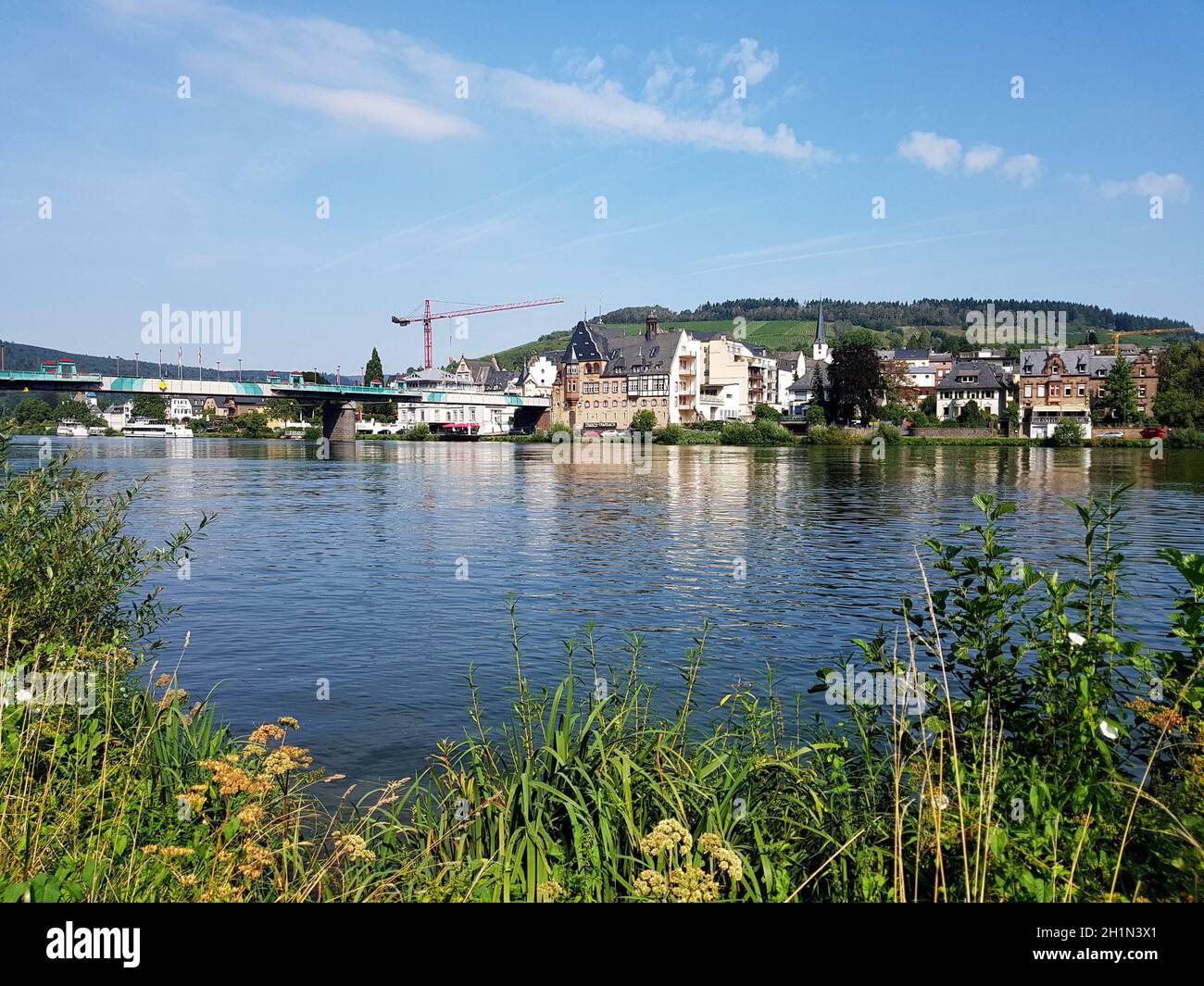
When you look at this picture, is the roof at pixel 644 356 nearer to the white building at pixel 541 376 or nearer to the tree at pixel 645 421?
the tree at pixel 645 421

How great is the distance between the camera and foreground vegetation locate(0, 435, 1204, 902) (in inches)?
235

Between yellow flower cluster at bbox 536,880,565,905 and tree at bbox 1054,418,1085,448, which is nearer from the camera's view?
yellow flower cluster at bbox 536,880,565,905

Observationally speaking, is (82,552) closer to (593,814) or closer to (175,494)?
(593,814)

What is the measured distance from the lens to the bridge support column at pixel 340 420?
129000 mm

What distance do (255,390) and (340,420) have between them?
13.3 m

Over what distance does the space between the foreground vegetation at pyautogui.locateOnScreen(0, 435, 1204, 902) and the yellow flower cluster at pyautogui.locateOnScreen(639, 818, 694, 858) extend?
3 cm

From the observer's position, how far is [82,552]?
1133 cm

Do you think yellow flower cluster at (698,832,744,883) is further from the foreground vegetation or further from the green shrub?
the green shrub

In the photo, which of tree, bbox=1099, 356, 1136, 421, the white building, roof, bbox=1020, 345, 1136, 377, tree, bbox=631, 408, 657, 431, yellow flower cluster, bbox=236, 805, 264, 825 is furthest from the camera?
the white building

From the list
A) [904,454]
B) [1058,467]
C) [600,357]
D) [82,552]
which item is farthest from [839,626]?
[600,357]

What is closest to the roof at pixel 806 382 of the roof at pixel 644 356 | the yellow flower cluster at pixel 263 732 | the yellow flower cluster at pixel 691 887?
the roof at pixel 644 356

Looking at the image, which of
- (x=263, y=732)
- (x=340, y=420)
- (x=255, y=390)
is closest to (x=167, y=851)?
(x=263, y=732)

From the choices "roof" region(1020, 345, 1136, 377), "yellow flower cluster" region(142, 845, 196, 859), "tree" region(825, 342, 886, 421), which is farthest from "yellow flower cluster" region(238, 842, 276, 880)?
"roof" region(1020, 345, 1136, 377)

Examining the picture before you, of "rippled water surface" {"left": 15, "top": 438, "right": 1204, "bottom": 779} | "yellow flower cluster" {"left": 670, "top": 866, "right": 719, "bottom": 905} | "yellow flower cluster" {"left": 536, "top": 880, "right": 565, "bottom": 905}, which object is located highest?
"yellow flower cluster" {"left": 670, "top": 866, "right": 719, "bottom": 905}
